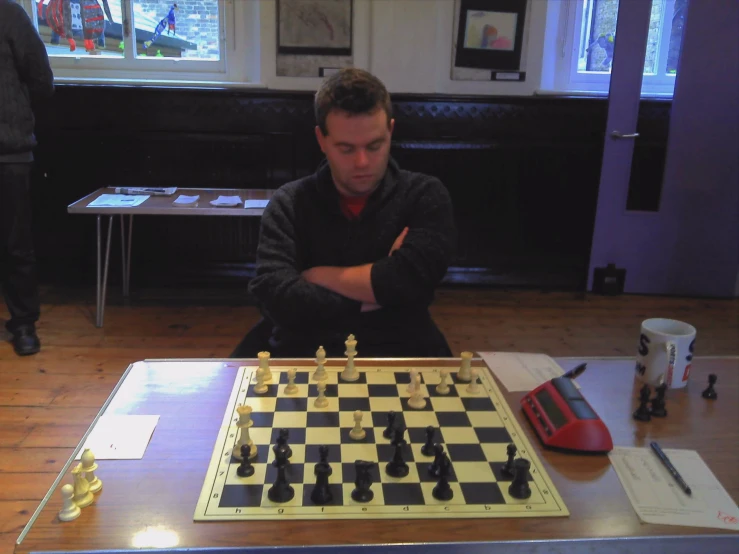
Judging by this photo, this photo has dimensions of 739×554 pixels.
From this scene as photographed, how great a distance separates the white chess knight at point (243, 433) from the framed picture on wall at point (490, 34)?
3.34 meters

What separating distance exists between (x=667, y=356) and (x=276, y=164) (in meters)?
3.04

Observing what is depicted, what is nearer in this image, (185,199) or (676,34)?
(185,199)

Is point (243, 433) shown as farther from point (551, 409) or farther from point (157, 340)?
point (157, 340)

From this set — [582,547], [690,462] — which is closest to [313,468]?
[582,547]

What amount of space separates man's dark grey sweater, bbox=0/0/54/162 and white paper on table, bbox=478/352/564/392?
2.48 m

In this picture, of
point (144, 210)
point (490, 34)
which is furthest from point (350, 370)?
point (490, 34)

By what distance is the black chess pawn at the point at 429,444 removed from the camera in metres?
1.03

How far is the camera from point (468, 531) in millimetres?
863

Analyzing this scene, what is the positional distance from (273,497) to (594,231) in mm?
3635

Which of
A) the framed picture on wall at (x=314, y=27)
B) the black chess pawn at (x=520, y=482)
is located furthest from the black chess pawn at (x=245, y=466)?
the framed picture on wall at (x=314, y=27)

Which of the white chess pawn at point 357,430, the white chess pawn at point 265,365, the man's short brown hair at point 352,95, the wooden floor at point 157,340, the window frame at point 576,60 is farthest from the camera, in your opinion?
the window frame at point 576,60

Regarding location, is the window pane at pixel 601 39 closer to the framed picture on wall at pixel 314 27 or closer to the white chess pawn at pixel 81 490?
the framed picture on wall at pixel 314 27

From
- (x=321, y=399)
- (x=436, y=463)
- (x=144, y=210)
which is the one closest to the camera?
(x=436, y=463)

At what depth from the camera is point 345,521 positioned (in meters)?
0.87
